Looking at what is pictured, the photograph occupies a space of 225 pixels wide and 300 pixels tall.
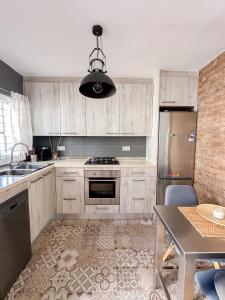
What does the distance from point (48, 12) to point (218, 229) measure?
2.14 metres

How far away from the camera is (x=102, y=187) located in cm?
282

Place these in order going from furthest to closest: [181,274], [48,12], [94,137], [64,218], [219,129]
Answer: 1. [94,137]
2. [64,218]
3. [219,129]
4. [48,12]
5. [181,274]

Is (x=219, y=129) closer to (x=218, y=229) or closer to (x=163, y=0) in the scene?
(x=218, y=229)

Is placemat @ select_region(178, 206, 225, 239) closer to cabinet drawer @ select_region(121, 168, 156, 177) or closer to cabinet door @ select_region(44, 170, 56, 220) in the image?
cabinet drawer @ select_region(121, 168, 156, 177)

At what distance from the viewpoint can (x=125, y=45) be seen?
197cm

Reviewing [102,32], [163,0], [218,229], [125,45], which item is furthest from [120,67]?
[218,229]

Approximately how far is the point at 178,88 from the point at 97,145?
5.74ft

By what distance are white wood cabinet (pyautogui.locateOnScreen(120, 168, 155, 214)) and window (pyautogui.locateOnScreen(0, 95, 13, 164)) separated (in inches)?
72.1

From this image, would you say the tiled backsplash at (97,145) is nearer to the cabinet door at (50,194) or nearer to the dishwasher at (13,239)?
the cabinet door at (50,194)

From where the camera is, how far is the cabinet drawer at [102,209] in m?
2.84

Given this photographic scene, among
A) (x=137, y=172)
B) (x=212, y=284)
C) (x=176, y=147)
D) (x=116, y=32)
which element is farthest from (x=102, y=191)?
(x=116, y=32)

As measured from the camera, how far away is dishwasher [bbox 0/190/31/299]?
4.83ft

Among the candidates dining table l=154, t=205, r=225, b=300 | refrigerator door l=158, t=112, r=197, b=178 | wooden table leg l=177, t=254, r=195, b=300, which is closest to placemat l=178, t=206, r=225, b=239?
dining table l=154, t=205, r=225, b=300

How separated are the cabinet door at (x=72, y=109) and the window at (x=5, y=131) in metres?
0.82
